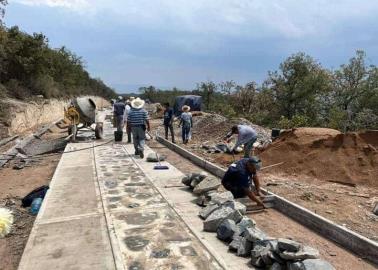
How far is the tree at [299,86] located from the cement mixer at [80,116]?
692 inches

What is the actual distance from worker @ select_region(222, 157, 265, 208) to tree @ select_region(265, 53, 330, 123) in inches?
1003

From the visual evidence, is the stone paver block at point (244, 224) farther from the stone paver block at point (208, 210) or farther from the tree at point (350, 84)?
the tree at point (350, 84)

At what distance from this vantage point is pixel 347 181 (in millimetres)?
11195

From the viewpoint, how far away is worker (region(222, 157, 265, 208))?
848 cm

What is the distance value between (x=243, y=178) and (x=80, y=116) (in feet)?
41.5

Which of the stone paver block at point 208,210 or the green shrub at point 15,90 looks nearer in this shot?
the stone paver block at point 208,210

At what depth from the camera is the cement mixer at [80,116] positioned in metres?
19.5

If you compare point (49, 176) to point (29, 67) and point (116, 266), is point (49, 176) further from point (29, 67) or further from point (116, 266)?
point (29, 67)

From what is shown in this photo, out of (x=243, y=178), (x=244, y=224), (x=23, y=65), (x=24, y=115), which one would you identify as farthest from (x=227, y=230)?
(x=23, y=65)

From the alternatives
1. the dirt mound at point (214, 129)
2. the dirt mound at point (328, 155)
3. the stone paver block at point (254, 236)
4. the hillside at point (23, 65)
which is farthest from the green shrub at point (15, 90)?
the stone paver block at point (254, 236)

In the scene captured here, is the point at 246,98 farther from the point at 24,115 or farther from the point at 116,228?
the point at 116,228

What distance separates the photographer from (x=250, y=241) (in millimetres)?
6082

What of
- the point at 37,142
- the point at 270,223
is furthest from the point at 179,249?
the point at 37,142

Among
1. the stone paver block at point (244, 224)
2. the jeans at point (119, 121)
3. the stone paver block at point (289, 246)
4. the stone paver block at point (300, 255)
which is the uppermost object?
the jeans at point (119, 121)
